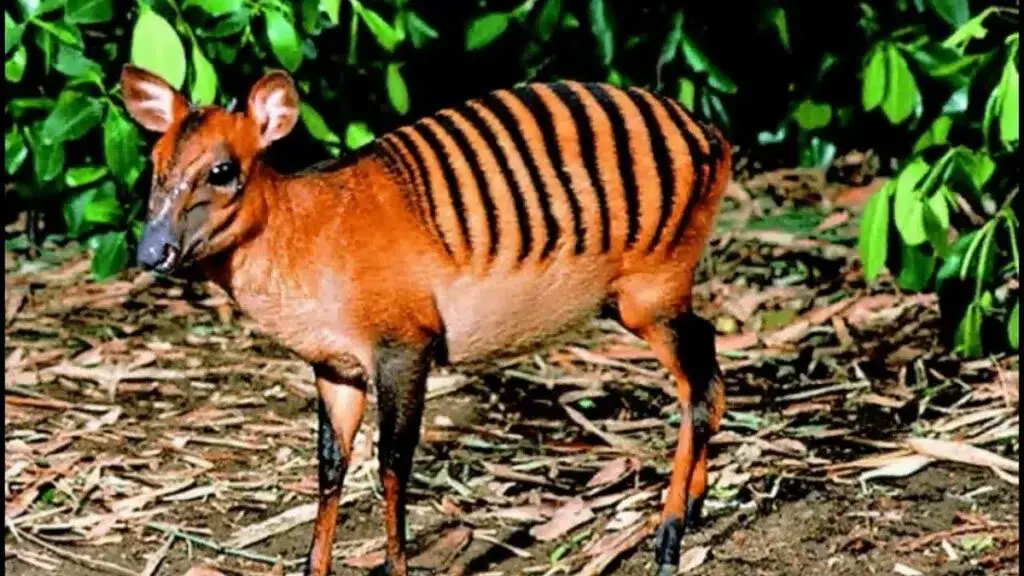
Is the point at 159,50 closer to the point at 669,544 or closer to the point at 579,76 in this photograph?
the point at 669,544

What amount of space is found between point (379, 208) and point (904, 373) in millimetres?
2197

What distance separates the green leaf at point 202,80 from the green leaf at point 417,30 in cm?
87

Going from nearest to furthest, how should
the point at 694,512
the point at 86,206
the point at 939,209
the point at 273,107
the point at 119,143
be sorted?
the point at 273,107, the point at 694,512, the point at 939,209, the point at 119,143, the point at 86,206

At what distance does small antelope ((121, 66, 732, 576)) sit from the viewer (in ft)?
13.6

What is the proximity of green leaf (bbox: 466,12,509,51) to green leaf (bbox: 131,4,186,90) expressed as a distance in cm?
134

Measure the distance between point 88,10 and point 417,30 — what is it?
43.3 inches

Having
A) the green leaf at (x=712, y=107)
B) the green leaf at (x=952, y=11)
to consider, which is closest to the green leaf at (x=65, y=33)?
the green leaf at (x=712, y=107)

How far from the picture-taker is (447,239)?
171 inches

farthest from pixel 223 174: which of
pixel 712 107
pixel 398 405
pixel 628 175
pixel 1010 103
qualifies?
pixel 712 107

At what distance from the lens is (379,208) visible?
4312mm

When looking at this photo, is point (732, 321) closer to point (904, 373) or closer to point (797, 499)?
point (904, 373)

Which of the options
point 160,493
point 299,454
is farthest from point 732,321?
point 160,493

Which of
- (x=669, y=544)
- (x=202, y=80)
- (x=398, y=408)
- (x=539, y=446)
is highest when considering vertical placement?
(x=202, y=80)

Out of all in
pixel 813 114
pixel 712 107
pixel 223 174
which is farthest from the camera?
pixel 813 114
